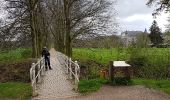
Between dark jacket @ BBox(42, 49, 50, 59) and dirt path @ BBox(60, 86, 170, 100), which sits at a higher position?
dark jacket @ BBox(42, 49, 50, 59)

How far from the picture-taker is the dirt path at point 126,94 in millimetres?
16873

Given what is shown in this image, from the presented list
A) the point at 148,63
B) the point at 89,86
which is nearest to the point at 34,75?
the point at 89,86

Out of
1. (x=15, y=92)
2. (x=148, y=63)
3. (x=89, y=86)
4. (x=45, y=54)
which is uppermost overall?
(x=45, y=54)

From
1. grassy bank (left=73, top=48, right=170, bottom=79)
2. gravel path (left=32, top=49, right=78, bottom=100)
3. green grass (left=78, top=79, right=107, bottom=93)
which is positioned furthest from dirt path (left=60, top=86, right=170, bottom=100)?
grassy bank (left=73, top=48, right=170, bottom=79)

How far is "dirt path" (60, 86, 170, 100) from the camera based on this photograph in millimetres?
16873

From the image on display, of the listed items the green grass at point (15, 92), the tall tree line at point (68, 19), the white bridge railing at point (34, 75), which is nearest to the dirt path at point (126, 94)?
the white bridge railing at point (34, 75)

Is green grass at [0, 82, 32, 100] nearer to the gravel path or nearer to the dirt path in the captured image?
the gravel path

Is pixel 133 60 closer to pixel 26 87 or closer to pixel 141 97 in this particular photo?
pixel 26 87

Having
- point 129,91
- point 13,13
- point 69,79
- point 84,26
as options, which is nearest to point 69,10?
point 84,26

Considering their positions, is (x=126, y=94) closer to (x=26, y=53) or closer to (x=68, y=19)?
(x=68, y=19)

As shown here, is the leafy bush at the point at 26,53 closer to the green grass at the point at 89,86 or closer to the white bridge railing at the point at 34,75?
the white bridge railing at the point at 34,75

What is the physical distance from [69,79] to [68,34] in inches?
735

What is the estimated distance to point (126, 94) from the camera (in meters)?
17.8

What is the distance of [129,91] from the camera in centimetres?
1862
